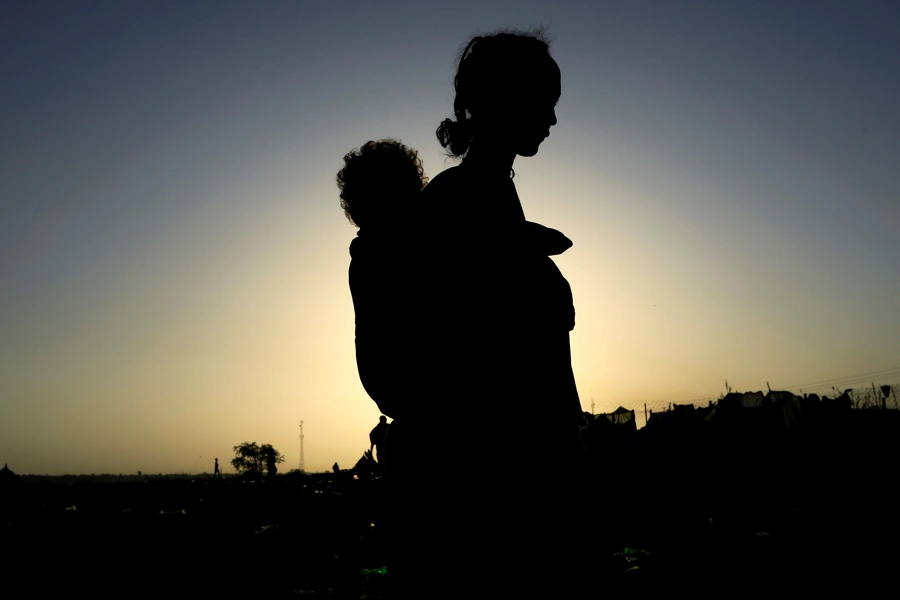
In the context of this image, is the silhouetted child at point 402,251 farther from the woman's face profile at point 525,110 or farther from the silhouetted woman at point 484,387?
the woman's face profile at point 525,110

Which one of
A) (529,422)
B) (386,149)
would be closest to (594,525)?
(529,422)

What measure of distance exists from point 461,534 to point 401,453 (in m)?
0.19

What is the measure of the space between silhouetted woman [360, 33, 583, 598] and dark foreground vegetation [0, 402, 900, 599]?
3 centimetres

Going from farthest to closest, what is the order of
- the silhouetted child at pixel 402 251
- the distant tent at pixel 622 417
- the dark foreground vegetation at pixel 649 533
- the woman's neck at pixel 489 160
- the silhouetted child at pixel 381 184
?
the distant tent at pixel 622 417
the dark foreground vegetation at pixel 649 533
the silhouetted child at pixel 381 184
the woman's neck at pixel 489 160
the silhouetted child at pixel 402 251

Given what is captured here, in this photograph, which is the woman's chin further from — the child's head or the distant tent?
the distant tent

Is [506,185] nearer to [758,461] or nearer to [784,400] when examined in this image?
[758,461]

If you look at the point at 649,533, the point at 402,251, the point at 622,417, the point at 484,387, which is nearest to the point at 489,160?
the point at 402,251

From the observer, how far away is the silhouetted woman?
3.00 feet

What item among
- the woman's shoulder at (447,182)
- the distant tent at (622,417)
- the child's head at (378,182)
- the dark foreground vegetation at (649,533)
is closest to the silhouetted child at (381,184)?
the child's head at (378,182)

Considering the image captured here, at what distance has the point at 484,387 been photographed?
0.93m

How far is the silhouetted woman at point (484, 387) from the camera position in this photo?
0.91 metres

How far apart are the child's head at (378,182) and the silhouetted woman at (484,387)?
466mm

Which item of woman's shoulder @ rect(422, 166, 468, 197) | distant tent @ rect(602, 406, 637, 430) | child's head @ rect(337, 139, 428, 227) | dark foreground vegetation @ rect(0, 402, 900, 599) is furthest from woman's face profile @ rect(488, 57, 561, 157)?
distant tent @ rect(602, 406, 637, 430)

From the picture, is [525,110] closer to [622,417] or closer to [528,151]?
[528,151]
